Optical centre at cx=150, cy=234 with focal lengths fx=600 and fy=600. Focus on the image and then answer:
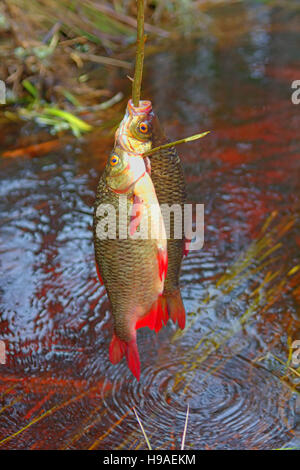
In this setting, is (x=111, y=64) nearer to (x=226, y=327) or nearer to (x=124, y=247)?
(x=226, y=327)

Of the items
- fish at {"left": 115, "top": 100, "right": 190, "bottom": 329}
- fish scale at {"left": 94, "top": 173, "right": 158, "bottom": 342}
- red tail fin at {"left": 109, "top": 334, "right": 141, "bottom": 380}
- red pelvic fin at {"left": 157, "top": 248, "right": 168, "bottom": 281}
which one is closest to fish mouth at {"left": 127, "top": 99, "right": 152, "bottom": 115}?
fish at {"left": 115, "top": 100, "right": 190, "bottom": 329}

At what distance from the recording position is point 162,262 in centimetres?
209

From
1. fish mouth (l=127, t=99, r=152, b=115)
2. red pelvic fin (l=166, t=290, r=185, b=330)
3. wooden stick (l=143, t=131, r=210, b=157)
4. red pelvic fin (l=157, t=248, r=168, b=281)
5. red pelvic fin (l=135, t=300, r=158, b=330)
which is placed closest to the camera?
wooden stick (l=143, t=131, r=210, b=157)

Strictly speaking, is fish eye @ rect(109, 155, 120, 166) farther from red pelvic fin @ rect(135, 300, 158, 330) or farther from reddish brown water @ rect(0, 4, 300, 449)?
reddish brown water @ rect(0, 4, 300, 449)

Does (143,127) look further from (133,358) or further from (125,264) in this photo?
(133,358)

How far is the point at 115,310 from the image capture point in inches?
87.4

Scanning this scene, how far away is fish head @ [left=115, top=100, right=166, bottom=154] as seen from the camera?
198 cm

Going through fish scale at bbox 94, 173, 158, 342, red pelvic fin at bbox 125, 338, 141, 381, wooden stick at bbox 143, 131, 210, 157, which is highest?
wooden stick at bbox 143, 131, 210, 157

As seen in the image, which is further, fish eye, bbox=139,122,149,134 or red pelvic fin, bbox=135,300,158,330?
red pelvic fin, bbox=135,300,158,330

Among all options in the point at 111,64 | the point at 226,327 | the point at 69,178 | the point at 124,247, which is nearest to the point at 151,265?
the point at 124,247

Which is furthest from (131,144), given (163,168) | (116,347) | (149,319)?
(116,347)

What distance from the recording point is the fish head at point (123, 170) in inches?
77.0

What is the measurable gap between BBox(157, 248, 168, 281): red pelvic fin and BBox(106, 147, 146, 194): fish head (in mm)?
255

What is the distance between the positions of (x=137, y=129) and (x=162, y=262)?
46cm
